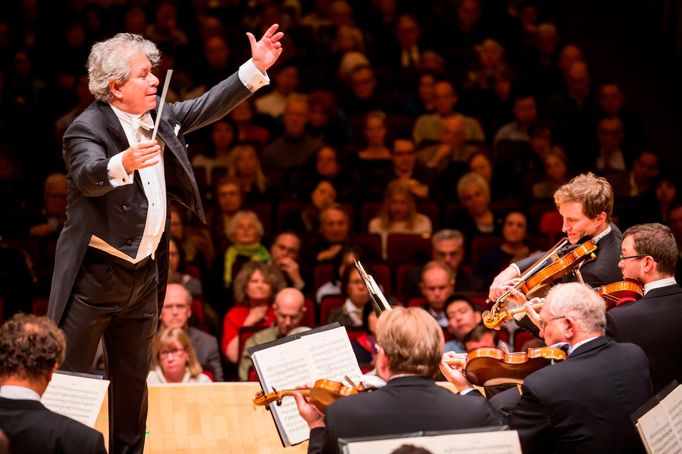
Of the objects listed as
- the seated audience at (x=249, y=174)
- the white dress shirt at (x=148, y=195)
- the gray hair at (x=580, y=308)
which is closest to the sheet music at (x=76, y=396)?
the white dress shirt at (x=148, y=195)

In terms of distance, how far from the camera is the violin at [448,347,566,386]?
3.51 m

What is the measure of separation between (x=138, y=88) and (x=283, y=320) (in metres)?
2.48

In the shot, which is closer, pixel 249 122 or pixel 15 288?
pixel 15 288

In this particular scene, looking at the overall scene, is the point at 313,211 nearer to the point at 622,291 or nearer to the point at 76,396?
the point at 622,291

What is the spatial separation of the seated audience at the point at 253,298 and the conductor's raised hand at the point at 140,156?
3012 millimetres

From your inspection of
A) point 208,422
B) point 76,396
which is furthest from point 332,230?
point 76,396

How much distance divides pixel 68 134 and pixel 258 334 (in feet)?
8.45

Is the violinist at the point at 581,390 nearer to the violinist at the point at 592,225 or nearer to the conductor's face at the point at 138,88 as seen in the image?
the violinist at the point at 592,225

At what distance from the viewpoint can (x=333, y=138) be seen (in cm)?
836

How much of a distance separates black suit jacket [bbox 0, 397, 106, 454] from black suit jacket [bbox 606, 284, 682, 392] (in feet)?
6.29

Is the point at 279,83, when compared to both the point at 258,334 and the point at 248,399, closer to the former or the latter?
the point at 258,334

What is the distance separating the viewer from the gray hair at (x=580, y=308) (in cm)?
336

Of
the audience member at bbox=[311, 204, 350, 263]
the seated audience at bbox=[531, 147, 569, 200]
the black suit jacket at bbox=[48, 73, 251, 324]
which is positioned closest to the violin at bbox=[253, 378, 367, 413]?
the black suit jacket at bbox=[48, 73, 251, 324]

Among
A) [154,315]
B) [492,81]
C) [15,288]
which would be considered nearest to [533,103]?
[492,81]
